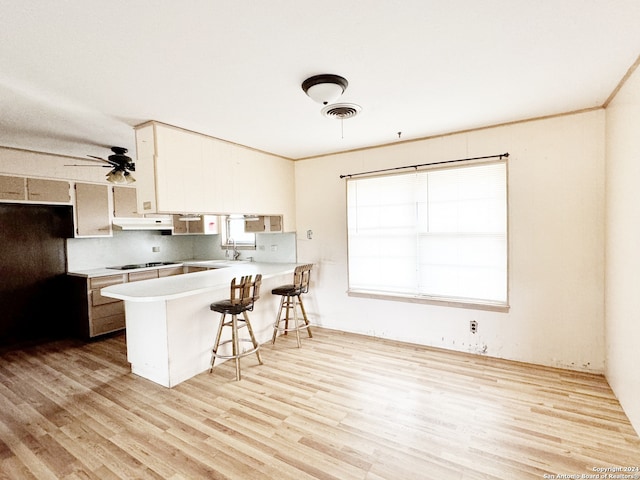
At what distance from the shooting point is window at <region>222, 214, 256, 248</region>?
5223 mm

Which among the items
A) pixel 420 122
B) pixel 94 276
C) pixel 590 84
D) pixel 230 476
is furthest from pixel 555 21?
pixel 94 276

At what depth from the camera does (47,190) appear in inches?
157

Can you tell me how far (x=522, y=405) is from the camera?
7.93 feet

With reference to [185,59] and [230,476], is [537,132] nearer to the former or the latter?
[185,59]

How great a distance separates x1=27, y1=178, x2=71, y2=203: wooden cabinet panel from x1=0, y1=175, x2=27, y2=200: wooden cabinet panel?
56mm

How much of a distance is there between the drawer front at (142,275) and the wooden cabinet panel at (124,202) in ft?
2.95

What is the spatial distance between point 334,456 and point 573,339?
8.42 ft

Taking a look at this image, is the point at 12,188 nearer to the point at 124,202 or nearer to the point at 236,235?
the point at 124,202

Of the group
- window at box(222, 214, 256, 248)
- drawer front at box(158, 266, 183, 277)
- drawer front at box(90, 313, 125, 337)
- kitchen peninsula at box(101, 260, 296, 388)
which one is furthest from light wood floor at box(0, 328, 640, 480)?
window at box(222, 214, 256, 248)

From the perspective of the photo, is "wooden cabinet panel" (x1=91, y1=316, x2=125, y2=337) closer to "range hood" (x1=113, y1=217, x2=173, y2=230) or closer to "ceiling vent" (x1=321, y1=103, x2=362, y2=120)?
"range hood" (x1=113, y1=217, x2=173, y2=230)

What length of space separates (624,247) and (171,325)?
3.74 metres

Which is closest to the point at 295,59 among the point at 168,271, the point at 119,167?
the point at 119,167

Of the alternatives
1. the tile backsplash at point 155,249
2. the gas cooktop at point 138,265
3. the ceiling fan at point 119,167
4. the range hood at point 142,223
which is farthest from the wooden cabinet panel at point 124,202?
the ceiling fan at point 119,167

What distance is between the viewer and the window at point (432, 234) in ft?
10.7
